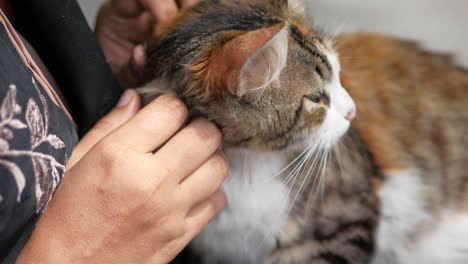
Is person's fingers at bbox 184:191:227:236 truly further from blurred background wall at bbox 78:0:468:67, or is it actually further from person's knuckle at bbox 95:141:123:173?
blurred background wall at bbox 78:0:468:67

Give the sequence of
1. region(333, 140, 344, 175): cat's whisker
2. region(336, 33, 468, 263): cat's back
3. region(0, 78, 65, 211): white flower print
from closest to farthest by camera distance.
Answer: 1. region(0, 78, 65, 211): white flower print
2. region(333, 140, 344, 175): cat's whisker
3. region(336, 33, 468, 263): cat's back

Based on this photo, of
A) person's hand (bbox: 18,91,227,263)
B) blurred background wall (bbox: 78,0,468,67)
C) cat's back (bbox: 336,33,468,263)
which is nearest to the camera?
person's hand (bbox: 18,91,227,263)

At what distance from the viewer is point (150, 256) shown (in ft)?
2.00

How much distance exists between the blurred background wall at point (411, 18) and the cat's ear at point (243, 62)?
736 mm

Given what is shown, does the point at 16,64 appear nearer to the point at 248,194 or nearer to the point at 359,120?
the point at 248,194

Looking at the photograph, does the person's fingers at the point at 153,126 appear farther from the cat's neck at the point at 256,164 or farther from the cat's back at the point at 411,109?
the cat's back at the point at 411,109

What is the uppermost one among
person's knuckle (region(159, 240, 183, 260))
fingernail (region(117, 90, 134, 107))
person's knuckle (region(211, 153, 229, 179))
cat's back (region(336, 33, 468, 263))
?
fingernail (region(117, 90, 134, 107))

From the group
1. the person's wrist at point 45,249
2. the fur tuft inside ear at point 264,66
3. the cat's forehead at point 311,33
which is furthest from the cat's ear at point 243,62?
the person's wrist at point 45,249

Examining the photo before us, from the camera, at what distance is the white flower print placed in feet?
1.46

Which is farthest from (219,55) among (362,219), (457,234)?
(457,234)

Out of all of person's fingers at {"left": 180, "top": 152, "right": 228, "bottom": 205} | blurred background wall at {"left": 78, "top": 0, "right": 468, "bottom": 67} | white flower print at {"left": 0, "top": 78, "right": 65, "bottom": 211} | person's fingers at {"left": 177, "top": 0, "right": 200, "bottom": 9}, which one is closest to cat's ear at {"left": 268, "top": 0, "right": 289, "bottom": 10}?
person's fingers at {"left": 177, "top": 0, "right": 200, "bottom": 9}

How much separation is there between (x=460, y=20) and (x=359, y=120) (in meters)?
0.62

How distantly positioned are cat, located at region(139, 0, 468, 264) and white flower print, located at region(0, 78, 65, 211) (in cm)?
18

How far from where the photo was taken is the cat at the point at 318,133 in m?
0.61
